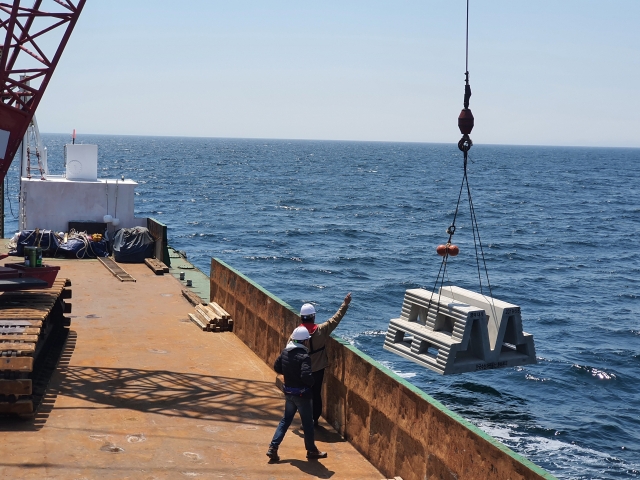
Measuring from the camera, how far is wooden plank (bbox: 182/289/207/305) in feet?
60.9

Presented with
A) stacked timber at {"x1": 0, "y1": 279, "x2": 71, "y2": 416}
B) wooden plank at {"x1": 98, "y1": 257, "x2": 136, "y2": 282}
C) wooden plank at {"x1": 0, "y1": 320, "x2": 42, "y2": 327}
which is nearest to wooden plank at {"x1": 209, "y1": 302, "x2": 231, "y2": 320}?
stacked timber at {"x1": 0, "y1": 279, "x2": 71, "y2": 416}

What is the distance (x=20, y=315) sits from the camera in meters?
11.8

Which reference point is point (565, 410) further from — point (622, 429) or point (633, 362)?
point (633, 362)

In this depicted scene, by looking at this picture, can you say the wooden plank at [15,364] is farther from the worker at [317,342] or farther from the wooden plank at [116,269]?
the wooden plank at [116,269]

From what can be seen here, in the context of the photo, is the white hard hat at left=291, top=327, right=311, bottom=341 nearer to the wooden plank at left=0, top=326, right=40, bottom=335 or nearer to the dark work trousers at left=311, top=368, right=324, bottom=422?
the dark work trousers at left=311, top=368, right=324, bottom=422

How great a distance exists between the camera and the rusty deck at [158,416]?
9.12 meters

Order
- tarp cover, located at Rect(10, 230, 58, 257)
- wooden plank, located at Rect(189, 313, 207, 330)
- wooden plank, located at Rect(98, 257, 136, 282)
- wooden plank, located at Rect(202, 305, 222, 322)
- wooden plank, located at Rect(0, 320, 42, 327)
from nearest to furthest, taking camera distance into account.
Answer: wooden plank, located at Rect(0, 320, 42, 327) → wooden plank, located at Rect(202, 305, 222, 322) → wooden plank, located at Rect(189, 313, 207, 330) → wooden plank, located at Rect(98, 257, 136, 282) → tarp cover, located at Rect(10, 230, 58, 257)

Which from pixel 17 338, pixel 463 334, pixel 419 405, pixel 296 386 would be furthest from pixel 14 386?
pixel 463 334

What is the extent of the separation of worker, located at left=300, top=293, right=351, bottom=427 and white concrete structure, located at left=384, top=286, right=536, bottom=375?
1.14 m

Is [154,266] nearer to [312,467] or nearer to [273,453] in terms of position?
[273,453]

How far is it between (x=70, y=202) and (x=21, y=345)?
17156 millimetres

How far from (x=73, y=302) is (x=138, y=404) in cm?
776

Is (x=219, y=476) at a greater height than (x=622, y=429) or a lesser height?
greater

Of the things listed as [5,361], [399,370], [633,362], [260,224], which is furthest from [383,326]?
[260,224]
